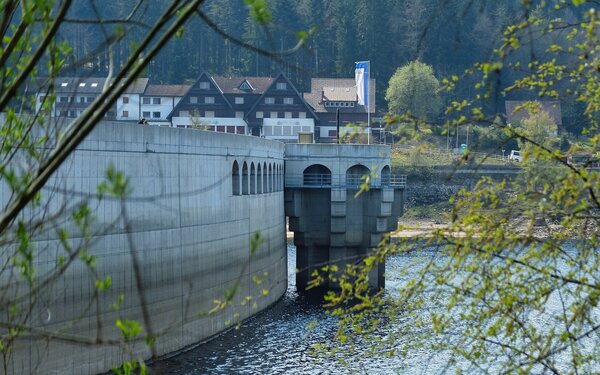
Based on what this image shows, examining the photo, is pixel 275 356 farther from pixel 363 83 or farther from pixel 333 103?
pixel 333 103

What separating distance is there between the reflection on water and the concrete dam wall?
2.60 feet

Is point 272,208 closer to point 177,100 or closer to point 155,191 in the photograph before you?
point 155,191

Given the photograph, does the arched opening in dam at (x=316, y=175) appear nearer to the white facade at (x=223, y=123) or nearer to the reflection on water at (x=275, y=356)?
the reflection on water at (x=275, y=356)

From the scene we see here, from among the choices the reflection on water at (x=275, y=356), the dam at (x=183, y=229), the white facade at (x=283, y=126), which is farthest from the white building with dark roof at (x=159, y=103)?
the reflection on water at (x=275, y=356)

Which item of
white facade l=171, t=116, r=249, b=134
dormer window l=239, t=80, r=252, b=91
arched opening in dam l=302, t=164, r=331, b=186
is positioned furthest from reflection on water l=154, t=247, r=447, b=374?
dormer window l=239, t=80, r=252, b=91

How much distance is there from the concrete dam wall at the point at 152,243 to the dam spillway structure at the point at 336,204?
499cm

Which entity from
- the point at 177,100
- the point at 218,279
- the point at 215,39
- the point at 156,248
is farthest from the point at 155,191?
the point at 215,39

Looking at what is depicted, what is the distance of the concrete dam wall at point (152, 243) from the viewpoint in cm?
2325

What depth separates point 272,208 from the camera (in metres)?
43.8

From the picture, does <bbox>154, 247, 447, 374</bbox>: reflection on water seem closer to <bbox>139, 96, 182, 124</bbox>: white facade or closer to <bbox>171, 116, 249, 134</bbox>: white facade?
<bbox>171, 116, 249, 134</bbox>: white facade

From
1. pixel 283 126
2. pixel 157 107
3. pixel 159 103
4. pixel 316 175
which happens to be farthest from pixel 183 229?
pixel 159 103

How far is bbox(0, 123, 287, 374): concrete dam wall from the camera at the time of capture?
23250 mm

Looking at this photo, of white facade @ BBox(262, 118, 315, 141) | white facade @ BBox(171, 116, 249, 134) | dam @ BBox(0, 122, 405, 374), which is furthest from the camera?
white facade @ BBox(171, 116, 249, 134)

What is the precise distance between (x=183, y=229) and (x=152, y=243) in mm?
2456
